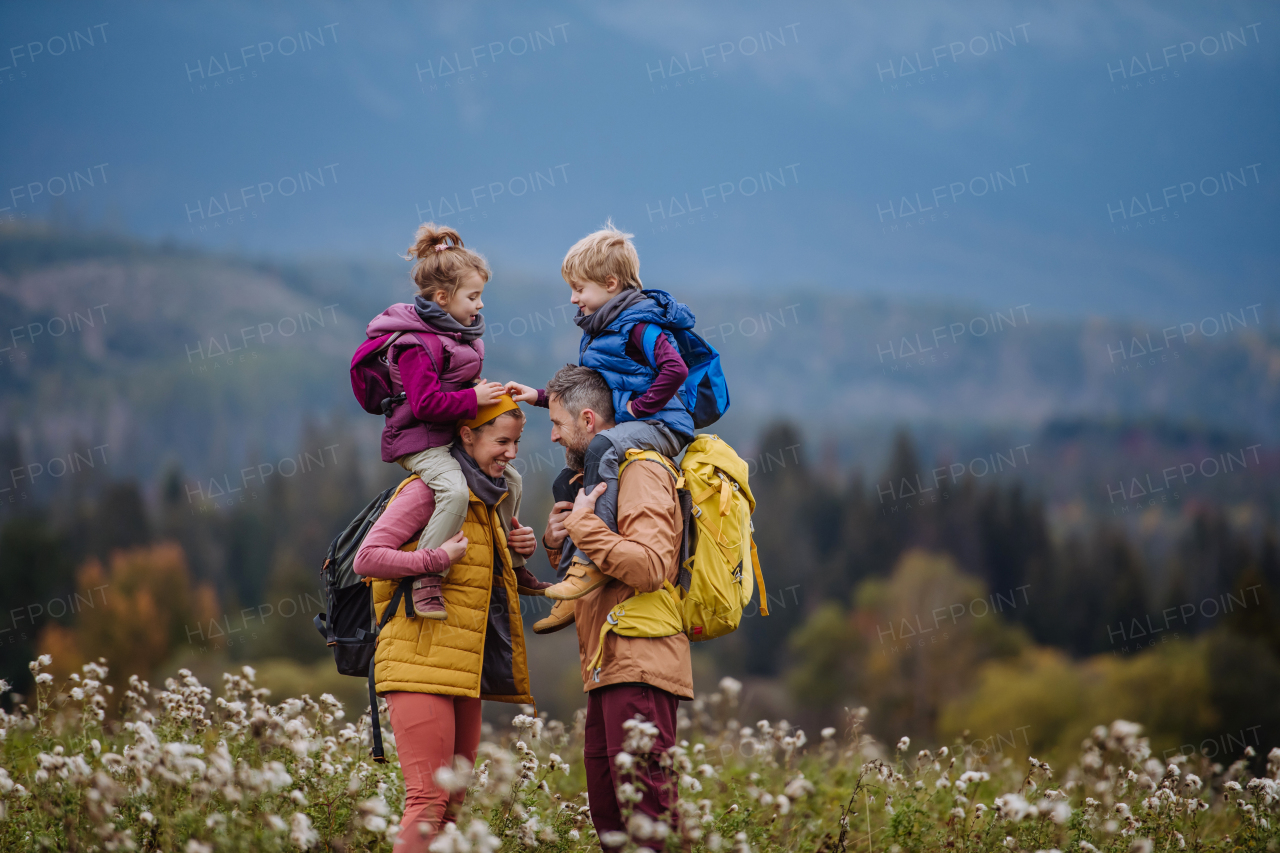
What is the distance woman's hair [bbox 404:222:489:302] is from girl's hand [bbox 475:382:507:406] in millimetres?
449

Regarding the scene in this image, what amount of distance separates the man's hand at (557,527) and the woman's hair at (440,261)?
1034mm

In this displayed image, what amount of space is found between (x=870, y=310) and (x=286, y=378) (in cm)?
10955

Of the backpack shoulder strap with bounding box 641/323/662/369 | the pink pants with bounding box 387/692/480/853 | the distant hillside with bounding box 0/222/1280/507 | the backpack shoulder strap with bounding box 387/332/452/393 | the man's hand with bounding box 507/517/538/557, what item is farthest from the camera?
the distant hillside with bounding box 0/222/1280/507

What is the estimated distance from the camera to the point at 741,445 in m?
124

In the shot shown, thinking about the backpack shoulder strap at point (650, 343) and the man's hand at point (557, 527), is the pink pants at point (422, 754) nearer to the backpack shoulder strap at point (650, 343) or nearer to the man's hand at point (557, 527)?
the man's hand at point (557, 527)

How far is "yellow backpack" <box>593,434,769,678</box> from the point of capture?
4.31 meters

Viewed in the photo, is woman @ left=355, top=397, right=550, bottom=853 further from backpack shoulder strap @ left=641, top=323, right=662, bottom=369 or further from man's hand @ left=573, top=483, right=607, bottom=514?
backpack shoulder strap @ left=641, top=323, right=662, bottom=369

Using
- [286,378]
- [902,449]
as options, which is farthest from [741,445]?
[286,378]

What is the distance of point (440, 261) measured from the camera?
15.0 feet

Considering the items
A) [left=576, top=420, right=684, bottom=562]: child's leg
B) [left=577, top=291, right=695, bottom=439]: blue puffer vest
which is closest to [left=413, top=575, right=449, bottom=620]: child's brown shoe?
[left=576, top=420, right=684, bottom=562]: child's leg

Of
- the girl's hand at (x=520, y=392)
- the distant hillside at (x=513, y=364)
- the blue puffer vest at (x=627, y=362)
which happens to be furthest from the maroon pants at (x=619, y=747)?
the distant hillside at (x=513, y=364)

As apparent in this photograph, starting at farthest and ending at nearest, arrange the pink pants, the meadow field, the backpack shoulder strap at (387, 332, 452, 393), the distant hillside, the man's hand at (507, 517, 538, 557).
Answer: the distant hillside < the man's hand at (507, 517, 538, 557) < the backpack shoulder strap at (387, 332, 452, 393) < the pink pants < the meadow field

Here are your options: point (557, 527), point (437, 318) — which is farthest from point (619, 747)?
point (437, 318)

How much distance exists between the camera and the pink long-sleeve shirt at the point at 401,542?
415 cm
